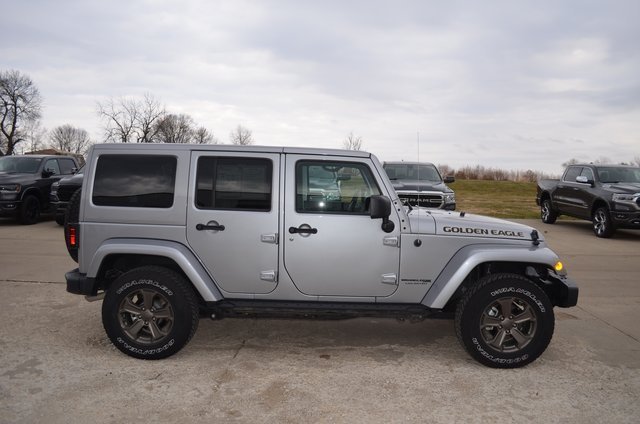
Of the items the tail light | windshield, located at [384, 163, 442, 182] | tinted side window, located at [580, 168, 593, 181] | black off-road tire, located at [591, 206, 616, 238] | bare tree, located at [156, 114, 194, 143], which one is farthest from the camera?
bare tree, located at [156, 114, 194, 143]

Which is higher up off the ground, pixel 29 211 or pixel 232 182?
pixel 232 182

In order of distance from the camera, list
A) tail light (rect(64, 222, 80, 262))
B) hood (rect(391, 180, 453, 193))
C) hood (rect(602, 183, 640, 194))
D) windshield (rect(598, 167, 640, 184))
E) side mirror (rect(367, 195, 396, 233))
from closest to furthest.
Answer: side mirror (rect(367, 195, 396, 233)), tail light (rect(64, 222, 80, 262)), hood (rect(602, 183, 640, 194)), hood (rect(391, 180, 453, 193)), windshield (rect(598, 167, 640, 184))

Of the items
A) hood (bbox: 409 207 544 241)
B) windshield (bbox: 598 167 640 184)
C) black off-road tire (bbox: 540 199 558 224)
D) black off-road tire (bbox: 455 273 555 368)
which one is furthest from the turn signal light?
black off-road tire (bbox: 540 199 558 224)

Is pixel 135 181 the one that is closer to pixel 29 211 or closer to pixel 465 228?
pixel 465 228

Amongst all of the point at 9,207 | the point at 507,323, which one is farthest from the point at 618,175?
the point at 9,207

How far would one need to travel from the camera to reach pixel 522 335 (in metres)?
4.13

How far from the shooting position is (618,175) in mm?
12203

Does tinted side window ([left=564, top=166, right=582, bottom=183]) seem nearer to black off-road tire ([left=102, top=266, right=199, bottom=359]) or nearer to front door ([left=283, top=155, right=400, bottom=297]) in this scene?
front door ([left=283, top=155, right=400, bottom=297])

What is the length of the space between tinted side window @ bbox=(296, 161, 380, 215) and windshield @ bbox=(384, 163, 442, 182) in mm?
8324

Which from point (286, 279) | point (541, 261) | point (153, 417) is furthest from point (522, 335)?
point (153, 417)

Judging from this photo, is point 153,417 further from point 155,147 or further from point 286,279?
point 155,147

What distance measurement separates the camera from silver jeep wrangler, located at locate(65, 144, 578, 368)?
4082 mm

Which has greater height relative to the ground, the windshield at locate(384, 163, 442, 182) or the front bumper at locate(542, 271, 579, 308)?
the windshield at locate(384, 163, 442, 182)

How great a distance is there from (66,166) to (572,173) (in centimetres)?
1462
